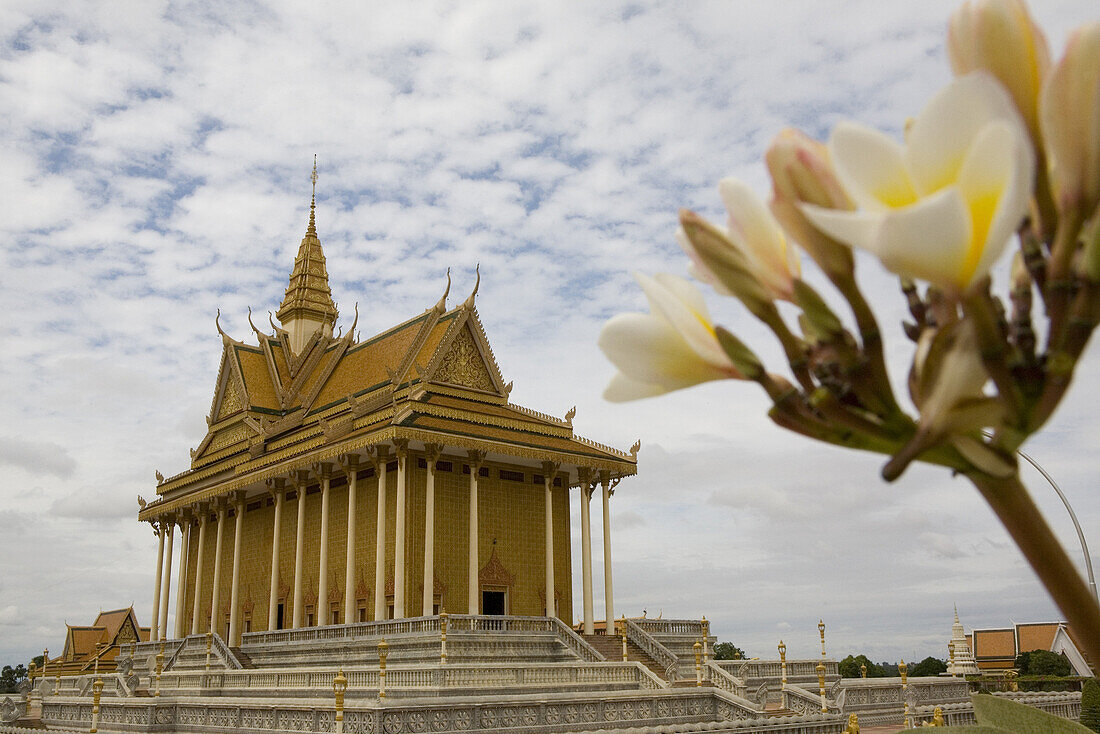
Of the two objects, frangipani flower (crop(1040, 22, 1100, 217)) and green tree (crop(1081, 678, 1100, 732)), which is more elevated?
frangipani flower (crop(1040, 22, 1100, 217))

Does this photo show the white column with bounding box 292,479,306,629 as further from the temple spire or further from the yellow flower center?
the yellow flower center

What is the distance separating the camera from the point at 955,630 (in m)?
41.2

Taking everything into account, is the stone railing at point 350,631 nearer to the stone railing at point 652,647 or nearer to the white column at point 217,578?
the white column at point 217,578

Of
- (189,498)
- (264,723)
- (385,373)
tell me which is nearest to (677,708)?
(264,723)

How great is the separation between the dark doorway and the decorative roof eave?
4277mm

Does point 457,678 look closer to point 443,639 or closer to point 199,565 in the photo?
point 443,639

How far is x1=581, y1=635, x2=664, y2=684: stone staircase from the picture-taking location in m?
25.2

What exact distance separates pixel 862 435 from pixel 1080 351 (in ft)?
0.77

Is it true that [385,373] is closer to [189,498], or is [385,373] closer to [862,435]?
[189,498]

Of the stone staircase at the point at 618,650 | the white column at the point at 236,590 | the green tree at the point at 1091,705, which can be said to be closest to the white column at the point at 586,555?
the stone staircase at the point at 618,650

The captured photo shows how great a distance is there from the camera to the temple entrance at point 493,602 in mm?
29047

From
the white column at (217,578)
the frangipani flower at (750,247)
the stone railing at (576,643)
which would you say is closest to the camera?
the frangipani flower at (750,247)

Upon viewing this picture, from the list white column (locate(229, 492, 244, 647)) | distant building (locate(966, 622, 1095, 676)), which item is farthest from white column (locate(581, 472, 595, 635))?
distant building (locate(966, 622, 1095, 676))

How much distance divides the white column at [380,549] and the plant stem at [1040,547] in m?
26.9
